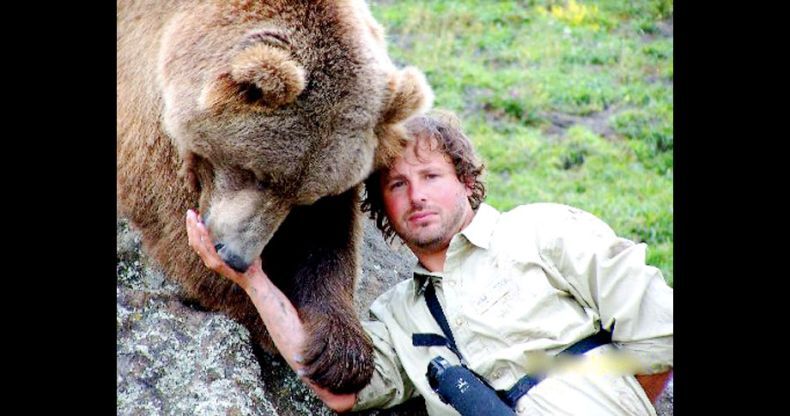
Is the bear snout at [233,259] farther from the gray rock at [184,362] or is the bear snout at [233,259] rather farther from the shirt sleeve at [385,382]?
the shirt sleeve at [385,382]

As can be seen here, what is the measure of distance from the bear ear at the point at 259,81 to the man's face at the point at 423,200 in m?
0.82

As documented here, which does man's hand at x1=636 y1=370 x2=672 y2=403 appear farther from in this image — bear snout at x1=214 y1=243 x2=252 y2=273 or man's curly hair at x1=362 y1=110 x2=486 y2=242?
bear snout at x1=214 y1=243 x2=252 y2=273

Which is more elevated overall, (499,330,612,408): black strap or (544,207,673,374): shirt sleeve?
(544,207,673,374): shirt sleeve

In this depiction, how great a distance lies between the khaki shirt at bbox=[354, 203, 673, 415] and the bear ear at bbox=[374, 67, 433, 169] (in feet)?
1.59

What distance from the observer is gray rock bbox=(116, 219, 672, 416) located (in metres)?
3.62

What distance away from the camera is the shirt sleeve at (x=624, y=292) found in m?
3.71

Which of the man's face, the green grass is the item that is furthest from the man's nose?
the green grass

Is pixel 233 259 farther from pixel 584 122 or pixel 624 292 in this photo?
pixel 584 122

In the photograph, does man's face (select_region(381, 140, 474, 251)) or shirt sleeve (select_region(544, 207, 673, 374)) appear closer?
shirt sleeve (select_region(544, 207, 673, 374))

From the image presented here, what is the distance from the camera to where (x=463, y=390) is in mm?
3576

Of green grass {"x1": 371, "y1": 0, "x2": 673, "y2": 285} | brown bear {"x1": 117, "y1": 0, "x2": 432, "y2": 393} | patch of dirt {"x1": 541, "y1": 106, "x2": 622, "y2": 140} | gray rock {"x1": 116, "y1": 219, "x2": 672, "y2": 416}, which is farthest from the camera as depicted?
patch of dirt {"x1": 541, "y1": 106, "x2": 622, "y2": 140}

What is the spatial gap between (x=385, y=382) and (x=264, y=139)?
1202mm

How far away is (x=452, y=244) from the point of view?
4059 millimetres
